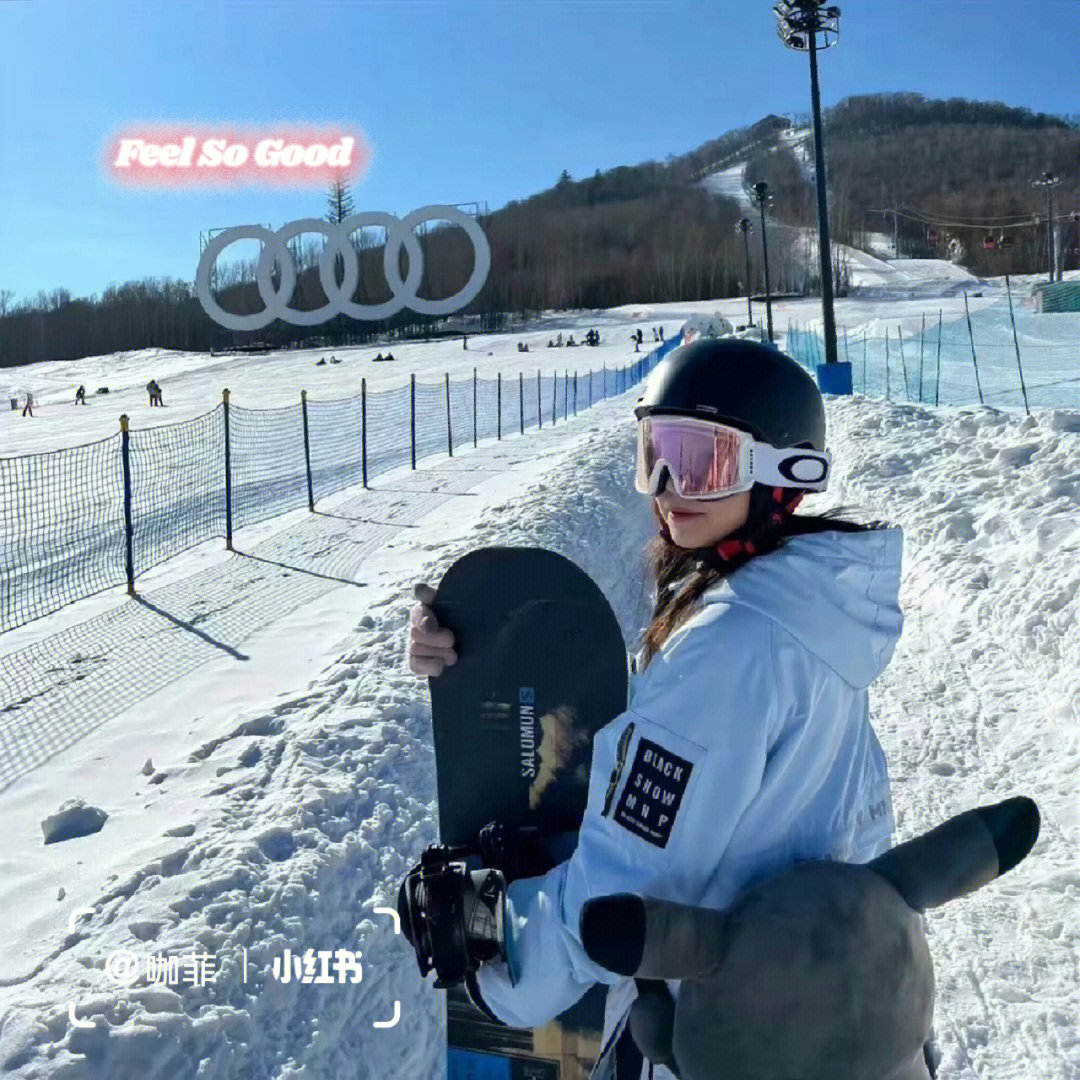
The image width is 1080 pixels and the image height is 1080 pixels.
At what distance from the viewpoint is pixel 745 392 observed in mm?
1924

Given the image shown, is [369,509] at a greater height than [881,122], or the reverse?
[881,122]

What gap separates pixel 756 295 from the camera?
103812 millimetres

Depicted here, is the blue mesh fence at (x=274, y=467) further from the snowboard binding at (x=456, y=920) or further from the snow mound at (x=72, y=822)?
the snowboard binding at (x=456, y=920)

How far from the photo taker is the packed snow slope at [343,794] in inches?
128

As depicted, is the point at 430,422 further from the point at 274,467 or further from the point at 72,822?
the point at 72,822

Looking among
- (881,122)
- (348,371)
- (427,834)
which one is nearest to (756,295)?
(348,371)

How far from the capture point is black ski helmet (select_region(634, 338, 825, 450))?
191 centimetres

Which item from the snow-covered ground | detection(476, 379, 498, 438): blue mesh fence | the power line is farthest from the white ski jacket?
the power line

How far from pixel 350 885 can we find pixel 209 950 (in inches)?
26.9

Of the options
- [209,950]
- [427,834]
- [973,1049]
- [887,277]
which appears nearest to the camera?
[973,1049]

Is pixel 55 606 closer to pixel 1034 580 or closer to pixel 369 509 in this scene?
pixel 369 509

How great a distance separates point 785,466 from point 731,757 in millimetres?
652

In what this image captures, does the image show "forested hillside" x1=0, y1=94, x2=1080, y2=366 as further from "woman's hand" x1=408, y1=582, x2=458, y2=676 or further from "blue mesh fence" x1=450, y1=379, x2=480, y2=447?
"woman's hand" x1=408, y1=582, x2=458, y2=676

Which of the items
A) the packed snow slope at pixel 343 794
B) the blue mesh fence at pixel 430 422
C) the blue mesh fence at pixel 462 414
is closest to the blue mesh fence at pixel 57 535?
the packed snow slope at pixel 343 794
